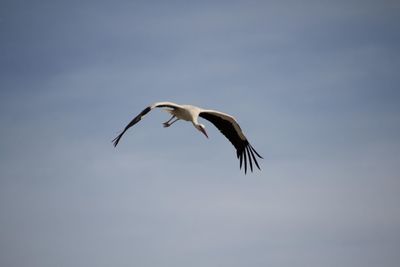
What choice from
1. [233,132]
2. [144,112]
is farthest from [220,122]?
[144,112]

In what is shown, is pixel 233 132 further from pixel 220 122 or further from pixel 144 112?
pixel 144 112

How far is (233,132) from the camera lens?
1928 centimetres

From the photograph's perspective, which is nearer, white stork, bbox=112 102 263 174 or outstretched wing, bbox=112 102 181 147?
outstretched wing, bbox=112 102 181 147

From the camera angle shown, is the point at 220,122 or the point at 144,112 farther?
the point at 220,122

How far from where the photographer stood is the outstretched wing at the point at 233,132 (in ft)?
61.6

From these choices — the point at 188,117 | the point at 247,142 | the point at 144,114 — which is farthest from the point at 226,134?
the point at 144,114

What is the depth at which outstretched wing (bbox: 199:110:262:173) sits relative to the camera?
61.6 feet

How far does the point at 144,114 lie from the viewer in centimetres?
1530

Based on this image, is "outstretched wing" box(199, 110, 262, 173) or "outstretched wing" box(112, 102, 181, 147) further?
"outstretched wing" box(199, 110, 262, 173)

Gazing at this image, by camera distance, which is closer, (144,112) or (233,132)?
(144,112)
